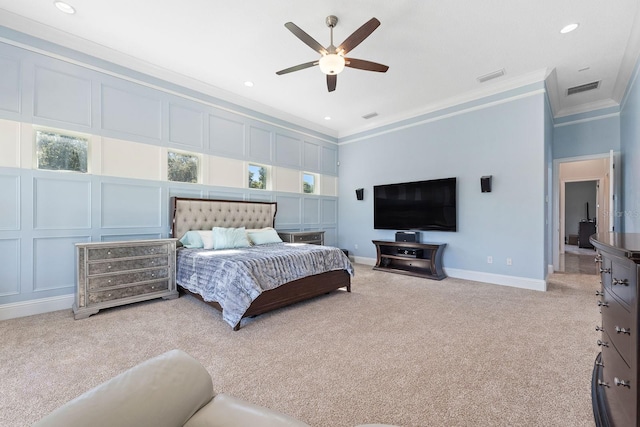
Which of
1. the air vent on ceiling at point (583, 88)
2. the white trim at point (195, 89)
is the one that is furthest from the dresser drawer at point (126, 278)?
the air vent on ceiling at point (583, 88)

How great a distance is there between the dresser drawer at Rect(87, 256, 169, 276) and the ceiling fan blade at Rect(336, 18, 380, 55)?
3288 mm

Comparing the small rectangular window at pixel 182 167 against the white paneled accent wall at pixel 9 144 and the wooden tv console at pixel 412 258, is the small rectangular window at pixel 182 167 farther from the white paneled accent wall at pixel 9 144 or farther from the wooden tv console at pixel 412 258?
the wooden tv console at pixel 412 258

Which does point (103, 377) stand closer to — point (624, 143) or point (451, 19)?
point (451, 19)

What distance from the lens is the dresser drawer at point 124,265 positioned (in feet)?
10.0

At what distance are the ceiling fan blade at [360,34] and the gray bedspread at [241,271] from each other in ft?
7.63

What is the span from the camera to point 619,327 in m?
1.17

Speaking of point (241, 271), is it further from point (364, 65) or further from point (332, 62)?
point (364, 65)

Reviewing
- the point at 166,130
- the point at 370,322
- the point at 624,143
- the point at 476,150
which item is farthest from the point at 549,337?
the point at 166,130

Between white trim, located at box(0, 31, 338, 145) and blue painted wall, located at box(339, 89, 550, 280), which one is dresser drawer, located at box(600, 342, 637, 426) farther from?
white trim, located at box(0, 31, 338, 145)

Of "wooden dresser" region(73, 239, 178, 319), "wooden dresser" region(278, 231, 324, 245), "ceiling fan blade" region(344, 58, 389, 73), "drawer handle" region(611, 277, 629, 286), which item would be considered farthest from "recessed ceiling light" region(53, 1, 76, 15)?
"drawer handle" region(611, 277, 629, 286)

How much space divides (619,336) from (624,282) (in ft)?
0.95

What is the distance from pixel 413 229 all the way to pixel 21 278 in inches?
222

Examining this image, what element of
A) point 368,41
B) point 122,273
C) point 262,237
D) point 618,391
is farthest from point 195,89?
point 618,391

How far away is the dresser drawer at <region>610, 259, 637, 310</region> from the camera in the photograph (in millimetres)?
1014
